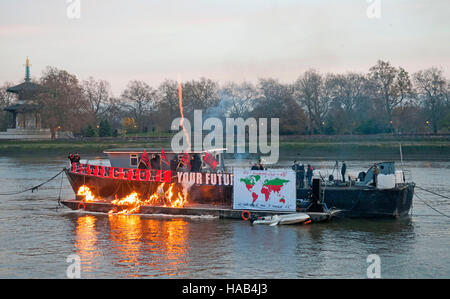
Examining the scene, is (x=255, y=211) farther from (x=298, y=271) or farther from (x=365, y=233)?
(x=298, y=271)

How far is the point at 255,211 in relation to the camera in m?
27.0

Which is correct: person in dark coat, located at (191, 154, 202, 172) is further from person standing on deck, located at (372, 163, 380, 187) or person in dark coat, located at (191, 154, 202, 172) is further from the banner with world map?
person standing on deck, located at (372, 163, 380, 187)

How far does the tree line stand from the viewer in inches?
3720

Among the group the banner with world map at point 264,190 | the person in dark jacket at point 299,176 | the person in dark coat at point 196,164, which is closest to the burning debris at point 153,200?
the person in dark coat at point 196,164

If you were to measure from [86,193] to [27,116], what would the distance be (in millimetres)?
81345

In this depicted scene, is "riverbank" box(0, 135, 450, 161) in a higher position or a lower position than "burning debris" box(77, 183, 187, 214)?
higher

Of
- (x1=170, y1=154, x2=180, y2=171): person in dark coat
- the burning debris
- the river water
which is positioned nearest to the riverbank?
the river water

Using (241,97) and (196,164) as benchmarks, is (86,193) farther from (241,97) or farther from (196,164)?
(241,97)

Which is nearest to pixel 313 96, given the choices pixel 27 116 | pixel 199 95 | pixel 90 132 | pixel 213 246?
pixel 199 95

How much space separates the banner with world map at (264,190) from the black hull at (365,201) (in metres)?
2.00

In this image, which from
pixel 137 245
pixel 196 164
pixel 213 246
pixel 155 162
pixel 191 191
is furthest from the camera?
pixel 196 164

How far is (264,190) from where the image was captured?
26938 millimetres

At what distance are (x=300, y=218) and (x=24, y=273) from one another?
524 inches

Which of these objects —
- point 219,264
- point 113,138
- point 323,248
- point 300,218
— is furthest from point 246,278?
point 113,138
